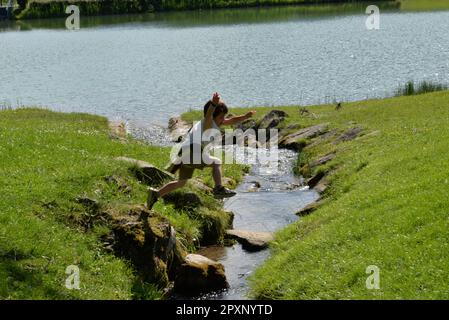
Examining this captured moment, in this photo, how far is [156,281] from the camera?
626 inches

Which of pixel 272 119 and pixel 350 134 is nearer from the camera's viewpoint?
pixel 350 134

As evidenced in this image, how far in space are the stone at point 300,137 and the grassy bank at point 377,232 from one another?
23.0 ft

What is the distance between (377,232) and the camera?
1469 cm

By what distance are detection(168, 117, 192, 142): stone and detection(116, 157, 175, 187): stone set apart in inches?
632

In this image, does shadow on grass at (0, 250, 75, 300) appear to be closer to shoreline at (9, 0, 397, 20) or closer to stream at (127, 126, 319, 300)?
stream at (127, 126, 319, 300)

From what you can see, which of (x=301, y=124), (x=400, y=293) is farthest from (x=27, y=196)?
(x=301, y=124)

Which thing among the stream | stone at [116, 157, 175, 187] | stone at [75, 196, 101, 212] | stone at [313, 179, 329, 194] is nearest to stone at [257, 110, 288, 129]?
the stream

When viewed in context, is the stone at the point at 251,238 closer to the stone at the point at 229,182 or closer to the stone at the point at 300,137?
the stone at the point at 229,182

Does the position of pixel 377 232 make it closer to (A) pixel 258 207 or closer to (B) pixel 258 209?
(B) pixel 258 209

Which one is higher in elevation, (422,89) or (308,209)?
(422,89)

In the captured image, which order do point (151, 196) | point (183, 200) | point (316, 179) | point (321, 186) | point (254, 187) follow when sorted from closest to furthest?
1. point (151, 196)
2. point (183, 200)
3. point (321, 186)
4. point (316, 179)
5. point (254, 187)

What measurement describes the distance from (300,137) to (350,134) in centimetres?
383

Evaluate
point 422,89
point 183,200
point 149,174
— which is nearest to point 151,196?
point 183,200

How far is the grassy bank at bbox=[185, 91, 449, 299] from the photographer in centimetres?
1235
